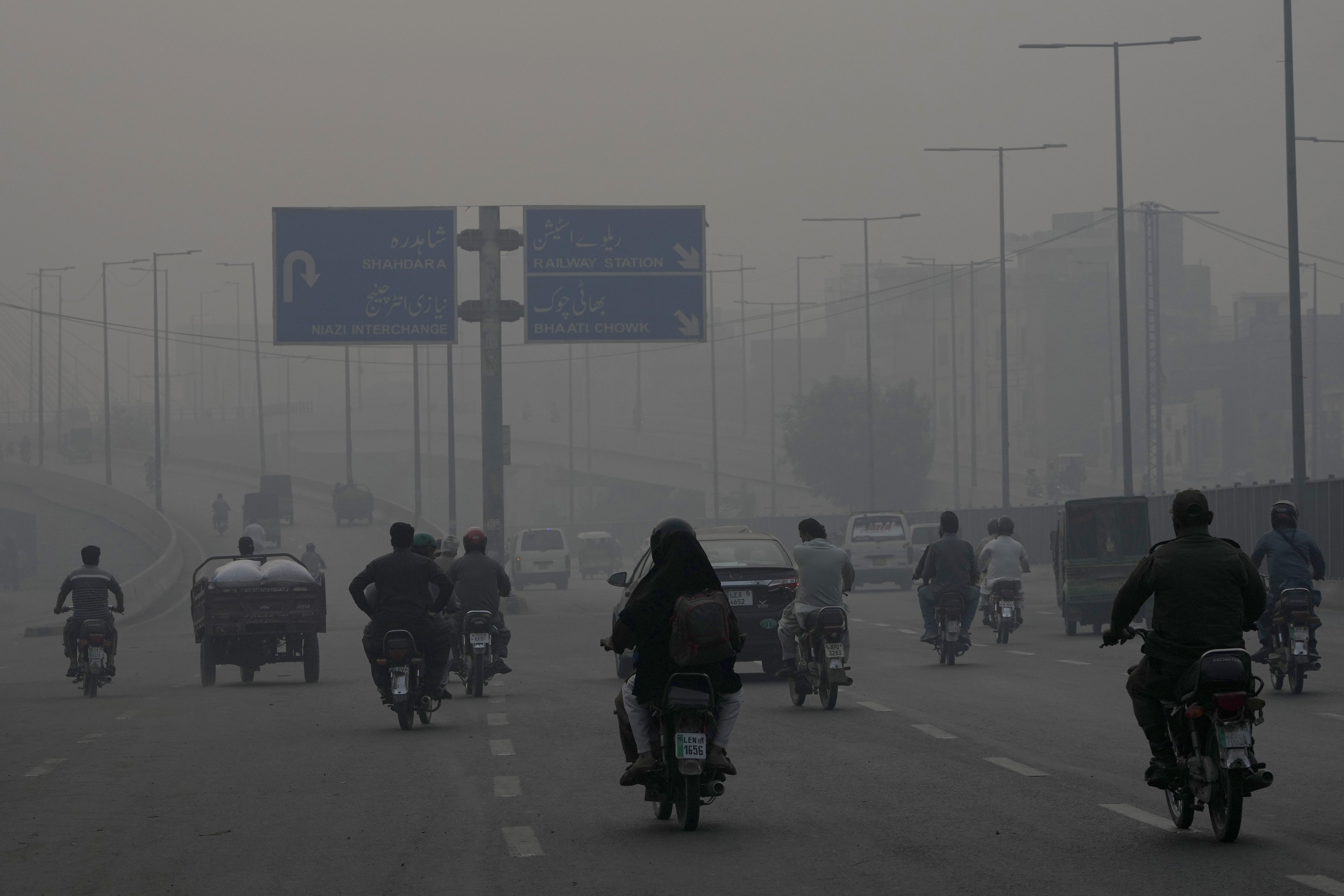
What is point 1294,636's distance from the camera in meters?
15.8

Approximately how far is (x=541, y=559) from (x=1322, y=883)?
4827 cm

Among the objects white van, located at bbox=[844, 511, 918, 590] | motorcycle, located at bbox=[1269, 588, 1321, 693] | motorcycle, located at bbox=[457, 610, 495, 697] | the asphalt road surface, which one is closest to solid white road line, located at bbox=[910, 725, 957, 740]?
the asphalt road surface

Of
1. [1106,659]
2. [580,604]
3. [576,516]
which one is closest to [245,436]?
[576,516]

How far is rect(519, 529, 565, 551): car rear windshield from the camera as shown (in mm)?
55281

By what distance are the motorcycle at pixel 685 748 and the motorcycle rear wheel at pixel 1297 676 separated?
850cm

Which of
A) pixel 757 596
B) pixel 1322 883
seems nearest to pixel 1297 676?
pixel 757 596

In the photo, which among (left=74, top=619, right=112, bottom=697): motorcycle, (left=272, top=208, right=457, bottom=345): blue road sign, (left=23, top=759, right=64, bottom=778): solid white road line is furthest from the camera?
(left=272, top=208, right=457, bottom=345): blue road sign

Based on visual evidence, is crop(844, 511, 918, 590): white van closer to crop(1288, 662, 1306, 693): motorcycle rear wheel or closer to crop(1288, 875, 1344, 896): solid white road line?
crop(1288, 662, 1306, 693): motorcycle rear wheel

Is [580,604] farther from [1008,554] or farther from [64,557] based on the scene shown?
[64,557]

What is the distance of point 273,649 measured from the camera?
2028 cm

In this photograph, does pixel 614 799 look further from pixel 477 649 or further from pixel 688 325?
pixel 688 325

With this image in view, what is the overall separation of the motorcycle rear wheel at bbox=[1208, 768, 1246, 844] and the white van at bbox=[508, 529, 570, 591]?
153ft

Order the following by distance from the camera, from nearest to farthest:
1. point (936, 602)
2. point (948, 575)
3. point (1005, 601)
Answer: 1. point (948, 575)
2. point (936, 602)
3. point (1005, 601)

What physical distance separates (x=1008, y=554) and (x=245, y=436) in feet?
376
